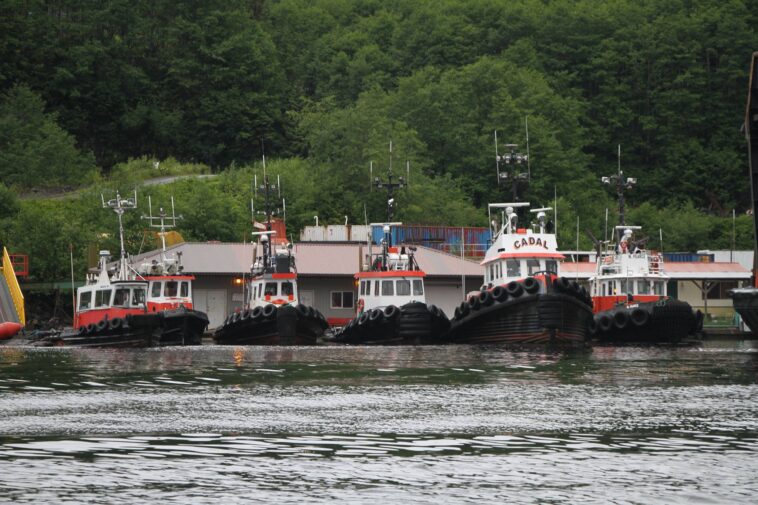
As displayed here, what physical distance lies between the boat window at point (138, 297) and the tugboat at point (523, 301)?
11.2 metres

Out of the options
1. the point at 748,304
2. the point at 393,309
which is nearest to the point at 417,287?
the point at 393,309

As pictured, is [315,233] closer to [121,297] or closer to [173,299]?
[173,299]

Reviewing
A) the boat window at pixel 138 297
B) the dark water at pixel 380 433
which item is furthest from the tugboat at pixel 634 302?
the boat window at pixel 138 297

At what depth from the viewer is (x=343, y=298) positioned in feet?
204

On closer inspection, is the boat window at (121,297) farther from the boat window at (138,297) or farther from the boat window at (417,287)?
the boat window at (417,287)

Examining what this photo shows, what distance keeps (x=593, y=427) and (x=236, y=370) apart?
48.8 ft

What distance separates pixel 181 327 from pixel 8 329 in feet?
21.0

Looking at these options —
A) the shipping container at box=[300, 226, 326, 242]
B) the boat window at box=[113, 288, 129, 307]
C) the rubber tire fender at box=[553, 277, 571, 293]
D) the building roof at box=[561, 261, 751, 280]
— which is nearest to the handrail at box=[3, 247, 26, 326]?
the boat window at box=[113, 288, 129, 307]

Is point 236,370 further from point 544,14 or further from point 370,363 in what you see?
point 544,14

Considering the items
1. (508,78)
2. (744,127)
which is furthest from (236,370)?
(508,78)

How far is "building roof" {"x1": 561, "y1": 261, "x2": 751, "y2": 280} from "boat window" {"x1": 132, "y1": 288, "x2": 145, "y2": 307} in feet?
77.5

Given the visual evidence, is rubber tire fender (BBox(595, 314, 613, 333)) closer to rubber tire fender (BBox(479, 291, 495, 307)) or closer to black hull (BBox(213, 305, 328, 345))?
rubber tire fender (BBox(479, 291, 495, 307))

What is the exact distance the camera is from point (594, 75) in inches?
4505

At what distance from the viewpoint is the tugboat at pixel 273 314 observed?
49094mm
